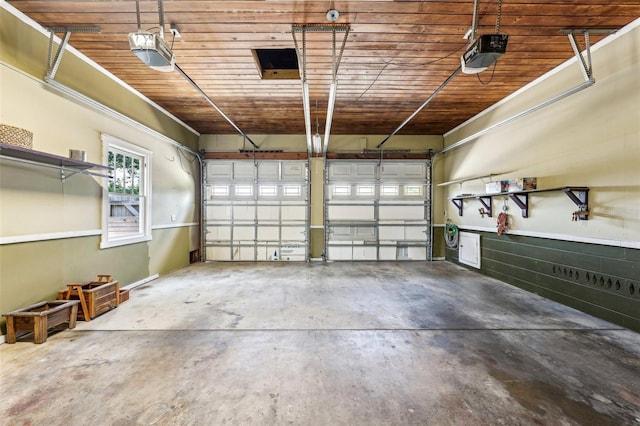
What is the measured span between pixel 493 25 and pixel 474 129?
10.5ft

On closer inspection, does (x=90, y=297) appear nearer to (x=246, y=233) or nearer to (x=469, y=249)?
(x=246, y=233)

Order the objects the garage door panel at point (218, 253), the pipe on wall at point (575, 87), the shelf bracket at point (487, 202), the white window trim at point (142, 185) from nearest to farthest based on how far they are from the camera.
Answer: the pipe on wall at point (575, 87)
the white window trim at point (142, 185)
the shelf bracket at point (487, 202)
the garage door panel at point (218, 253)

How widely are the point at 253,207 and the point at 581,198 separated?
20.6 feet

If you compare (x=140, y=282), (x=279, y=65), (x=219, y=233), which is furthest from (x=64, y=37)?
(x=219, y=233)

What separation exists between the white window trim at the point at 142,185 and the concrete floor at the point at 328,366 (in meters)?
0.99

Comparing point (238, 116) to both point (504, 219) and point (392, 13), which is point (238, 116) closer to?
point (392, 13)

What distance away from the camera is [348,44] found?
313cm

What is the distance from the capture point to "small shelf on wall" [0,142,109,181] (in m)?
2.38

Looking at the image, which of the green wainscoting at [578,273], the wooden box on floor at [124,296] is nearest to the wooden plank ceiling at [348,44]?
the green wainscoting at [578,273]

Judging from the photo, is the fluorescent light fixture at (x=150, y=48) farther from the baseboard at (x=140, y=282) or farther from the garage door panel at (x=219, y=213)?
the garage door panel at (x=219, y=213)

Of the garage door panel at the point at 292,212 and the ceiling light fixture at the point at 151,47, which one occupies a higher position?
the ceiling light fixture at the point at 151,47

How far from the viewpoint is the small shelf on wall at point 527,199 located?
320cm

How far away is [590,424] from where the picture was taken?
1.54 metres

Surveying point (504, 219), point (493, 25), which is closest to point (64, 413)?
point (493, 25)
